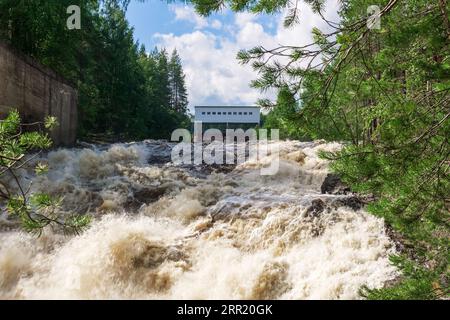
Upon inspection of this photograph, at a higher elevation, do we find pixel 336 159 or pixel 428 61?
pixel 428 61

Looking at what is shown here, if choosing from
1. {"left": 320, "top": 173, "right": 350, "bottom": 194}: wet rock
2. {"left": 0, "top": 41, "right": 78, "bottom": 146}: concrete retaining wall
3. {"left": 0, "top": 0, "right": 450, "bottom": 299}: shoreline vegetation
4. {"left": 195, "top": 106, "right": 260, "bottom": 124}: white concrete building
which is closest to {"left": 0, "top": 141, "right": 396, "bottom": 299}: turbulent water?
{"left": 320, "top": 173, "right": 350, "bottom": 194}: wet rock

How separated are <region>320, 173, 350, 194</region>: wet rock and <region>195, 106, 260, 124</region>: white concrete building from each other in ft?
113

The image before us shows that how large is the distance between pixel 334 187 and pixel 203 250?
3885 millimetres

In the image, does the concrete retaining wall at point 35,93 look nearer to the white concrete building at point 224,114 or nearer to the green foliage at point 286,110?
the green foliage at point 286,110

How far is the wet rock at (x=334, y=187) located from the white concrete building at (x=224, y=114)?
1361 inches

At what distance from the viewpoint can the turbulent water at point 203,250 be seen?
600 centimetres

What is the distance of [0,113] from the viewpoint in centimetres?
1115

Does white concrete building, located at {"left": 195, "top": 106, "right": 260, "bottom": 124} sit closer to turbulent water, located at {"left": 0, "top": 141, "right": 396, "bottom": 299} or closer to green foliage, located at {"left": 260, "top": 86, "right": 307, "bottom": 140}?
turbulent water, located at {"left": 0, "top": 141, "right": 396, "bottom": 299}

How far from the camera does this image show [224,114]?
45.0 meters

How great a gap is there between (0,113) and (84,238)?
5662 millimetres

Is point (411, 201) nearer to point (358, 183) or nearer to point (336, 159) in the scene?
point (358, 183)

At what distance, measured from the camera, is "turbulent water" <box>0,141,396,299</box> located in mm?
6004

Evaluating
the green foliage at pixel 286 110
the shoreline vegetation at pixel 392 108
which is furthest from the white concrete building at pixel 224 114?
the green foliage at pixel 286 110
